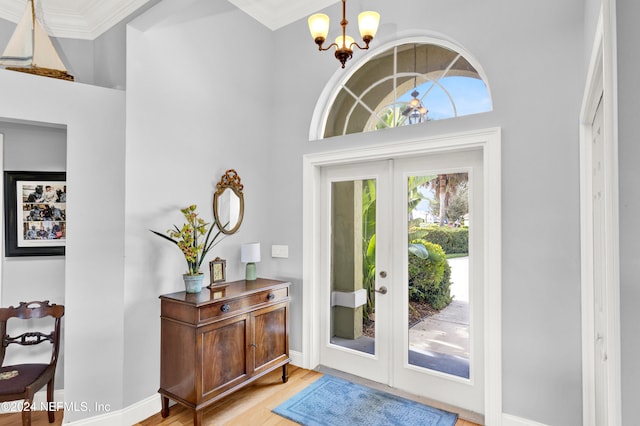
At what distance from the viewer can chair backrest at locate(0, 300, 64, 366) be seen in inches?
94.3

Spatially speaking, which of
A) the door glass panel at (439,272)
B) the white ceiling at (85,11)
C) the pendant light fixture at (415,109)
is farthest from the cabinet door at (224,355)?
the white ceiling at (85,11)

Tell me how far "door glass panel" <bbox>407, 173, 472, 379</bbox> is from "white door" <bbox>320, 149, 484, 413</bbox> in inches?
0.5

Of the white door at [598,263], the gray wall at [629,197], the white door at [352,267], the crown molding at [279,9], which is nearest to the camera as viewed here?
the gray wall at [629,197]

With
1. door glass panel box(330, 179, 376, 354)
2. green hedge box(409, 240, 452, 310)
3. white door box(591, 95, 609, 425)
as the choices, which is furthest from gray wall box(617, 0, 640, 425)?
door glass panel box(330, 179, 376, 354)

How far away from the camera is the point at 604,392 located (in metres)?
1.59

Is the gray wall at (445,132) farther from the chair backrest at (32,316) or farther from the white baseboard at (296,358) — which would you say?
the white baseboard at (296,358)

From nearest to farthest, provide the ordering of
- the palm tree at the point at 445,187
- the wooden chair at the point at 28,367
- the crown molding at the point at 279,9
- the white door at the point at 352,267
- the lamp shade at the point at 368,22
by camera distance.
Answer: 1. the lamp shade at the point at 368,22
2. the wooden chair at the point at 28,367
3. the palm tree at the point at 445,187
4. the white door at the point at 352,267
5. the crown molding at the point at 279,9

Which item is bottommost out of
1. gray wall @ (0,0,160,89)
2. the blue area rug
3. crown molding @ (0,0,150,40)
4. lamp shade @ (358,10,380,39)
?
the blue area rug

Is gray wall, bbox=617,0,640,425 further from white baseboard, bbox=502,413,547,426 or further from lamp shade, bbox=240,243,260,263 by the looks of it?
lamp shade, bbox=240,243,260,263

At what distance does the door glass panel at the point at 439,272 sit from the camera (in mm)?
2650

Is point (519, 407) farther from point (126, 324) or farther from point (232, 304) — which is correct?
point (126, 324)

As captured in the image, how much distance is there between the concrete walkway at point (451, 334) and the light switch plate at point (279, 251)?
4.75 feet

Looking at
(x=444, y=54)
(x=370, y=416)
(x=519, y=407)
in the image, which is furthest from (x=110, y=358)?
(x=444, y=54)

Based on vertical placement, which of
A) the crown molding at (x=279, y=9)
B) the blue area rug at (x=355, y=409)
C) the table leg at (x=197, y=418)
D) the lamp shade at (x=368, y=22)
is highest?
the crown molding at (x=279, y=9)
